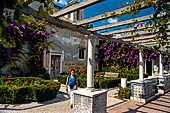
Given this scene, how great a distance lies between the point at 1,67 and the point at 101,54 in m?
10.5

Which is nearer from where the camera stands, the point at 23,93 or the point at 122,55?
the point at 23,93

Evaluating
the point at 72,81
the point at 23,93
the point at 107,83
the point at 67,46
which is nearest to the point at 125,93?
the point at 107,83

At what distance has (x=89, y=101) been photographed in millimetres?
3502

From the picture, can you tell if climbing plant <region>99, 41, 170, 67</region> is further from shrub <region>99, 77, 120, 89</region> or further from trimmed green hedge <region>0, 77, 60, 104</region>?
trimmed green hedge <region>0, 77, 60, 104</region>

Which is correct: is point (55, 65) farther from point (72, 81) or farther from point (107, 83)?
point (72, 81)

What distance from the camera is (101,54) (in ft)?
53.2

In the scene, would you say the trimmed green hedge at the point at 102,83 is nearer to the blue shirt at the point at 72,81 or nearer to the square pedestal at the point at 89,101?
the blue shirt at the point at 72,81

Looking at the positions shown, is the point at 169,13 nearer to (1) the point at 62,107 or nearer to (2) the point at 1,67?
(1) the point at 62,107

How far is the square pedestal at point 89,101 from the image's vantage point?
3.48 meters

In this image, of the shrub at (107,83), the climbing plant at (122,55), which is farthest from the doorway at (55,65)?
the climbing plant at (122,55)

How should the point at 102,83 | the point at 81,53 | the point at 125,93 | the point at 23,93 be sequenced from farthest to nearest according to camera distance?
1. the point at 81,53
2. the point at 102,83
3. the point at 125,93
4. the point at 23,93

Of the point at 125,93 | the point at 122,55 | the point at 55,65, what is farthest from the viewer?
the point at 122,55

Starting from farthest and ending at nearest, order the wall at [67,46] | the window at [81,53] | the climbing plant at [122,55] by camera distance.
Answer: the climbing plant at [122,55], the window at [81,53], the wall at [67,46]

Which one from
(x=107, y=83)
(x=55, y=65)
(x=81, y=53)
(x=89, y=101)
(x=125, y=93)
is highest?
(x=81, y=53)
